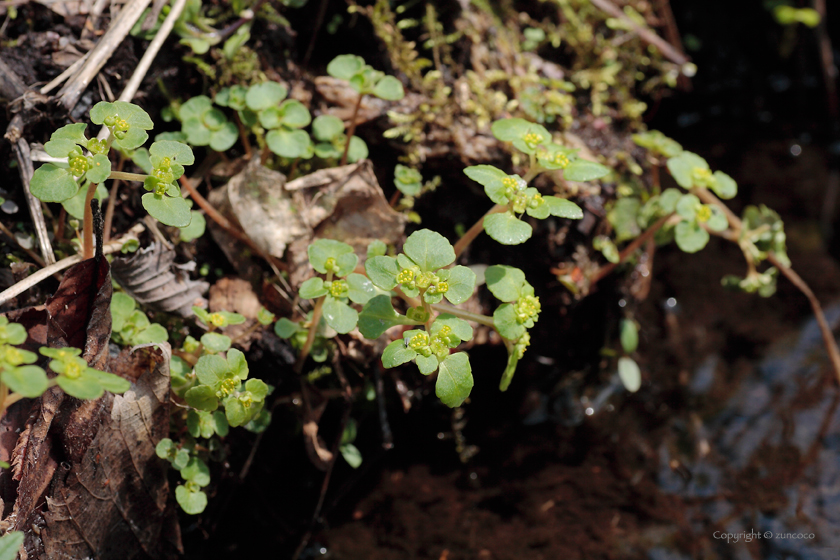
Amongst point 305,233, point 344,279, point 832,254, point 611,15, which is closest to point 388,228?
point 305,233

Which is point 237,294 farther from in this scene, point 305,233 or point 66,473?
point 66,473

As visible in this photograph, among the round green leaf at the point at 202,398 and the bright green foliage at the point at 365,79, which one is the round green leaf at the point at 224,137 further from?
the round green leaf at the point at 202,398

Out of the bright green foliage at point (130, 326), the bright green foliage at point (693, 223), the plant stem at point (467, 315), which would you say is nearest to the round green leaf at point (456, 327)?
the plant stem at point (467, 315)

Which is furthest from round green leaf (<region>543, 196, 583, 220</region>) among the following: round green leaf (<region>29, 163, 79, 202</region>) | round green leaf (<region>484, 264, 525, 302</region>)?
round green leaf (<region>29, 163, 79, 202</region>)

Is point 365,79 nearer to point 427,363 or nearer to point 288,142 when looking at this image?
point 288,142

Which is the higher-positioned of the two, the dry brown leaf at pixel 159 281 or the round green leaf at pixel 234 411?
the dry brown leaf at pixel 159 281

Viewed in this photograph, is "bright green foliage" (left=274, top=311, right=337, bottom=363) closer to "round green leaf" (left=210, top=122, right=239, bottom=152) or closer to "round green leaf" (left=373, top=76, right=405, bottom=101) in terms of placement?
"round green leaf" (left=210, top=122, right=239, bottom=152)
